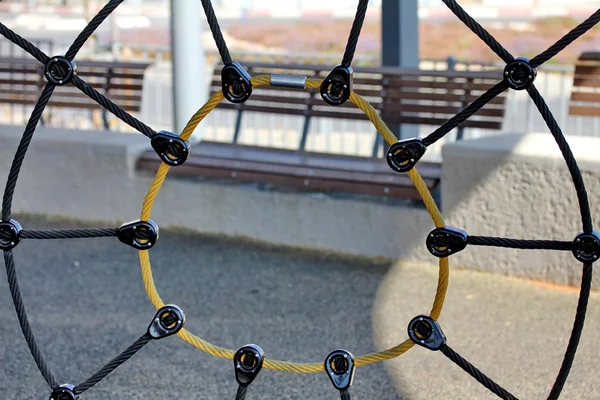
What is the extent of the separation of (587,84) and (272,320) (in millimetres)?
3442

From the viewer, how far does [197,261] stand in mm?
5359

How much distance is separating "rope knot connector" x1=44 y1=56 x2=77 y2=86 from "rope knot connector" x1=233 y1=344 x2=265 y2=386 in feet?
2.78

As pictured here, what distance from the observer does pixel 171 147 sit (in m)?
2.19

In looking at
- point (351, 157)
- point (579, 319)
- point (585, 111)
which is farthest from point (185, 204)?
point (579, 319)

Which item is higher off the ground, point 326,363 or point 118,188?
point 118,188

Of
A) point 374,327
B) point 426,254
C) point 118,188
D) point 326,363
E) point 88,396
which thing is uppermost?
point 118,188

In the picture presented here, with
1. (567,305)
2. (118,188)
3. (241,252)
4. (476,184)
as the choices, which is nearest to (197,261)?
(241,252)

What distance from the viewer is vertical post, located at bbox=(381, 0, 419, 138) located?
22.1ft

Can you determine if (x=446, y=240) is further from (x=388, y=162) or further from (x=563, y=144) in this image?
(x=563, y=144)

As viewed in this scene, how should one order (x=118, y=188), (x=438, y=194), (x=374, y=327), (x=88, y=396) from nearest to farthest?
(x=88, y=396) < (x=374, y=327) < (x=438, y=194) < (x=118, y=188)

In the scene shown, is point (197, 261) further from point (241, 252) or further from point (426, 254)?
point (426, 254)

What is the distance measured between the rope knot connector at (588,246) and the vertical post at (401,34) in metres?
4.61

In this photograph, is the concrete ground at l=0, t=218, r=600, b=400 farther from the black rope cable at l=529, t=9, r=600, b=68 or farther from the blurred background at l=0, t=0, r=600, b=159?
the blurred background at l=0, t=0, r=600, b=159

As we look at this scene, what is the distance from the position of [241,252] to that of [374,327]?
4.94 ft
